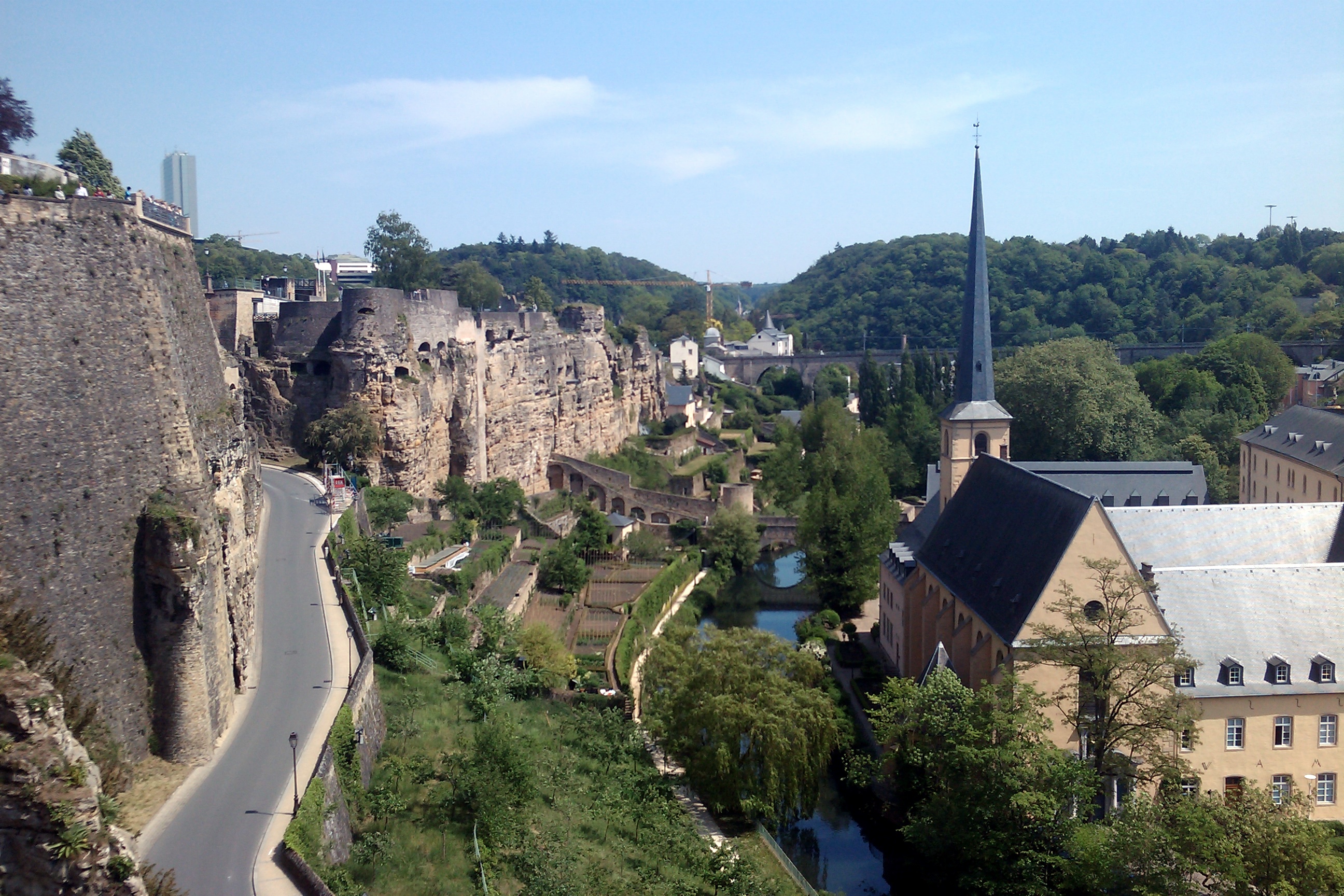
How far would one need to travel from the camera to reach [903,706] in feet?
88.8

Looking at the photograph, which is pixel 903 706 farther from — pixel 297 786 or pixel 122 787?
pixel 122 787

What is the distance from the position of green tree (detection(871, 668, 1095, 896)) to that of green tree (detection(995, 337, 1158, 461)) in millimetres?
41049

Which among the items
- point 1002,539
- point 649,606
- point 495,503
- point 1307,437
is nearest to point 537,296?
point 495,503

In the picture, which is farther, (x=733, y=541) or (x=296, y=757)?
(x=733, y=541)

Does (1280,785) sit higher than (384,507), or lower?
lower

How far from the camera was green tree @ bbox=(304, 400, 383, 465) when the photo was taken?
4078 cm

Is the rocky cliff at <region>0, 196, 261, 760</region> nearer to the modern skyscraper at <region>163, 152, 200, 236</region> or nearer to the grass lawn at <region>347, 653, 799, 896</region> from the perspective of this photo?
the grass lawn at <region>347, 653, 799, 896</region>

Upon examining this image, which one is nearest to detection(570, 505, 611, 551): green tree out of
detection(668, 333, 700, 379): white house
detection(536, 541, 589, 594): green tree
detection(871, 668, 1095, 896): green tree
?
detection(536, 541, 589, 594): green tree

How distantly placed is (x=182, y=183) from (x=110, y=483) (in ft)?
151

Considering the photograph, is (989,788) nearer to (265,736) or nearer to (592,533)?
(265,736)

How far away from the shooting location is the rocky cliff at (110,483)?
17734 mm

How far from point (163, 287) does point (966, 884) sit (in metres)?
20.7

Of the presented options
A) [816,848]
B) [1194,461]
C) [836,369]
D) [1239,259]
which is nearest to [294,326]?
[816,848]

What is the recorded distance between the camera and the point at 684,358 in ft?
367
